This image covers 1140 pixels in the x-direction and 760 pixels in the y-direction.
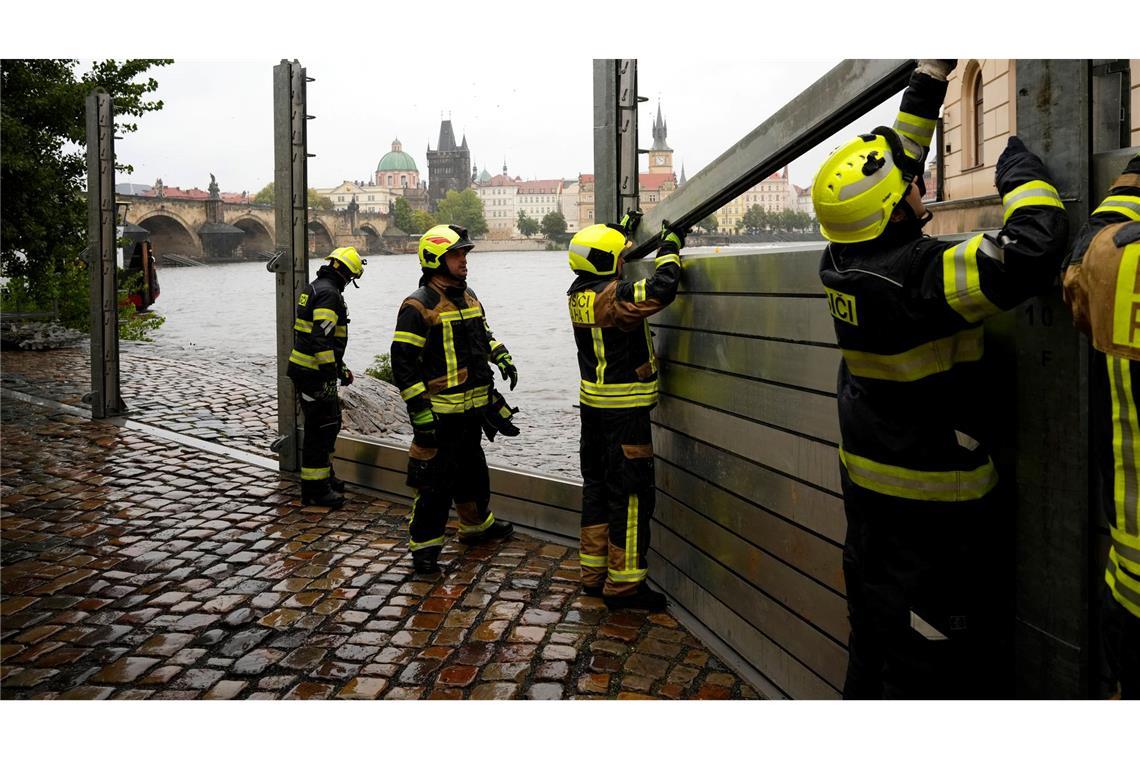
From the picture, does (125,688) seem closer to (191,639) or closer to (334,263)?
(191,639)

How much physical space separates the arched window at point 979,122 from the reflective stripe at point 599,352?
2236 millimetres

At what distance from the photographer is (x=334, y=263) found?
7.57 metres

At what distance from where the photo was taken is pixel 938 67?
2.85 metres

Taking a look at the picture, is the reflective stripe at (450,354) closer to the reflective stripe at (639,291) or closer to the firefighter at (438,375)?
the firefighter at (438,375)

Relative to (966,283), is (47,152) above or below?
above

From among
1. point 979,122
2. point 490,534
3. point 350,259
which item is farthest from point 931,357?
point 350,259

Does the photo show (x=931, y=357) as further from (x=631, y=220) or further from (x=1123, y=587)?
(x=631, y=220)

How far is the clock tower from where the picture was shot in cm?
575

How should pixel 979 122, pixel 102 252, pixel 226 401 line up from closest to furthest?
pixel 979 122, pixel 102 252, pixel 226 401

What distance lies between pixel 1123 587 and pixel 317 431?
6.54m

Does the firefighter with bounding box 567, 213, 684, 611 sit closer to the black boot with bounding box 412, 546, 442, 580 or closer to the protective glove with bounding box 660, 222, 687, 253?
the protective glove with bounding box 660, 222, 687, 253

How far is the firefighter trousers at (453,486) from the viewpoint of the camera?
6.11m

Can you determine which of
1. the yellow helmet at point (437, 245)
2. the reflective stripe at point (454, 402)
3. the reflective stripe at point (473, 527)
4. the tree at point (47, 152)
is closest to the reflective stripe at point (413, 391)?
the reflective stripe at point (454, 402)

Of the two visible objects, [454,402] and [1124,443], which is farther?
[454,402]
